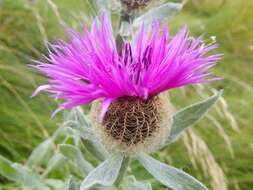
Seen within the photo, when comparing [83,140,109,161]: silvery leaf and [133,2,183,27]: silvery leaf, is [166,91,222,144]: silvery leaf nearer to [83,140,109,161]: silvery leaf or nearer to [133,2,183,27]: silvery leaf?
[83,140,109,161]: silvery leaf

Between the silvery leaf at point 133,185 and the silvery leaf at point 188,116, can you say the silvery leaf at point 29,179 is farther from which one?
the silvery leaf at point 188,116

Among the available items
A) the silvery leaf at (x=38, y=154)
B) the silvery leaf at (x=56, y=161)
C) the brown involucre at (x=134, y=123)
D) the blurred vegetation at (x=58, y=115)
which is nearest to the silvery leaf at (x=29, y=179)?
the silvery leaf at (x=56, y=161)

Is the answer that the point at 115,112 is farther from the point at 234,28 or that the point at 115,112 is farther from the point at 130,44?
the point at 234,28

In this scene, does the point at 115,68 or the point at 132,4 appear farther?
the point at 132,4

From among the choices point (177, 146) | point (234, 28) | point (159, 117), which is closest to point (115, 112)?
point (159, 117)


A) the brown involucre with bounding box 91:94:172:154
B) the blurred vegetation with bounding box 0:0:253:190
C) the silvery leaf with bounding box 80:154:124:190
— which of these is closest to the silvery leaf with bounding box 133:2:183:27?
the brown involucre with bounding box 91:94:172:154

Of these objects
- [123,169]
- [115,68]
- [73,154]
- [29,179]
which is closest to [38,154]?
[29,179]

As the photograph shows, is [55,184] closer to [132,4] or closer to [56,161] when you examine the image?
[56,161]

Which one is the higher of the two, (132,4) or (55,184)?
(132,4)
